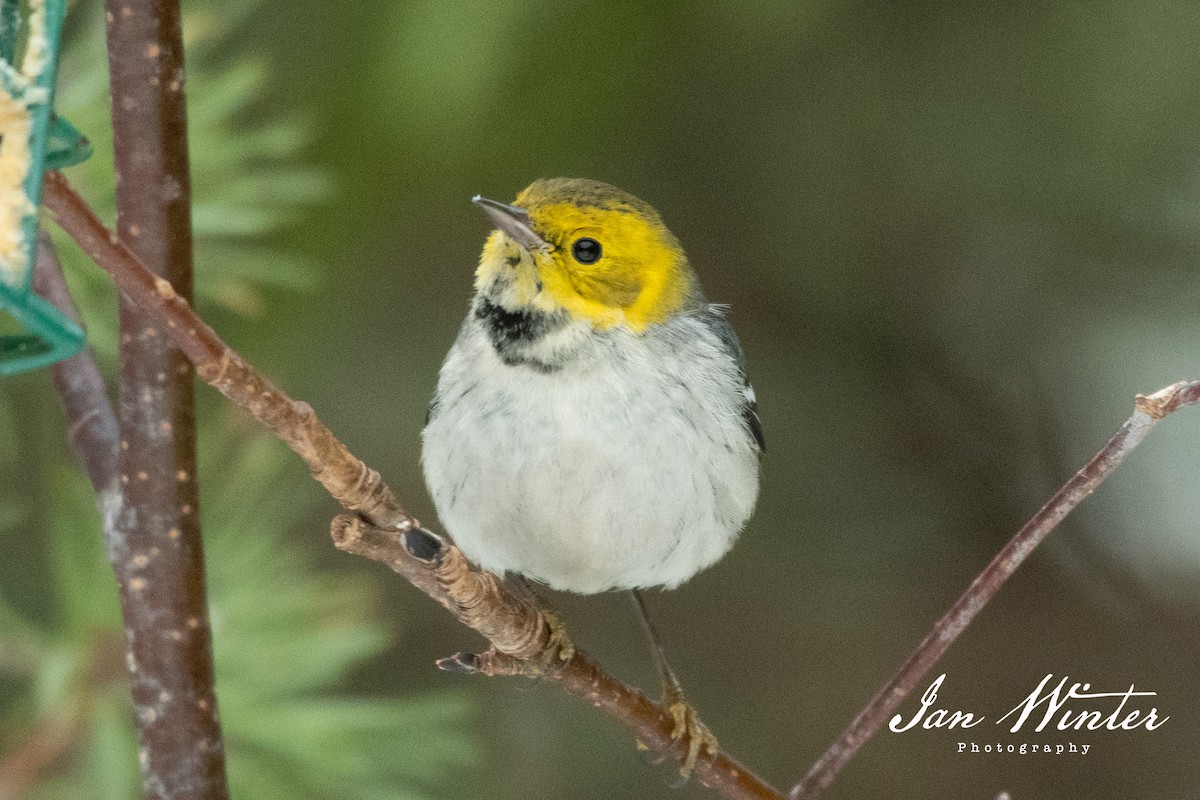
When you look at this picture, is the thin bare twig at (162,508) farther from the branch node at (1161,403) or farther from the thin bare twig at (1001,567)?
the branch node at (1161,403)

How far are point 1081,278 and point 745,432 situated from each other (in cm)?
100

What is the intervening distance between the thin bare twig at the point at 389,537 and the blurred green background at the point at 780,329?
1.59 ft

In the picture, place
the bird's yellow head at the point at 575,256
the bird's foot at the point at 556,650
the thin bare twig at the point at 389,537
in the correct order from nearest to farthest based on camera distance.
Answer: the thin bare twig at the point at 389,537
the bird's foot at the point at 556,650
the bird's yellow head at the point at 575,256

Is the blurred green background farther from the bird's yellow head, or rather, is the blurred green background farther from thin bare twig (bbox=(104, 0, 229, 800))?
thin bare twig (bbox=(104, 0, 229, 800))

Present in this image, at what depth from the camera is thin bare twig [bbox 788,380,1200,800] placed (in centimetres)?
127

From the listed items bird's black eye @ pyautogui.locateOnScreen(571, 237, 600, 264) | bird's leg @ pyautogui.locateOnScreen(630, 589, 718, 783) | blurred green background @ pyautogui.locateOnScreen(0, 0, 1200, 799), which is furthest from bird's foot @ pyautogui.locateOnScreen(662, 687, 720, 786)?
bird's black eye @ pyautogui.locateOnScreen(571, 237, 600, 264)

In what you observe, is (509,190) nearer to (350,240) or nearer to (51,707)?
(350,240)

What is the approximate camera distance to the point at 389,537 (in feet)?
4.12

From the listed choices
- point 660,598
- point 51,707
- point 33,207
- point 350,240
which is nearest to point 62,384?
point 51,707

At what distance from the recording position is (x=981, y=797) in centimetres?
283

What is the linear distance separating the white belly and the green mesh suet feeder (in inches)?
31.7

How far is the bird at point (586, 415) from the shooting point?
1.87m

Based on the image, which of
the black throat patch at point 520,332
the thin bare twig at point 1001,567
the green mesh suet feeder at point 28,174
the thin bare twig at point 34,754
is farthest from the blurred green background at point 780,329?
the green mesh suet feeder at point 28,174

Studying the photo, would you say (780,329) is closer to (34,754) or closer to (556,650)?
(556,650)
